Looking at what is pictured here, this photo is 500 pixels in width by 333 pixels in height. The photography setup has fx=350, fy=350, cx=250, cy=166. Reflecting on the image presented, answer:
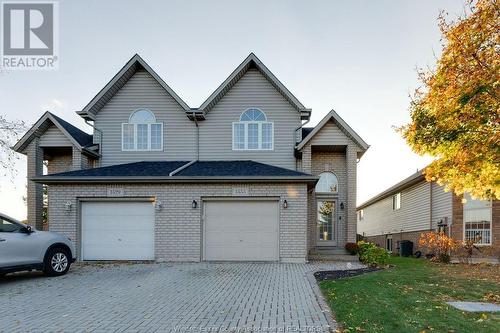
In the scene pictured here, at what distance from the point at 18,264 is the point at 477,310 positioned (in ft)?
35.4

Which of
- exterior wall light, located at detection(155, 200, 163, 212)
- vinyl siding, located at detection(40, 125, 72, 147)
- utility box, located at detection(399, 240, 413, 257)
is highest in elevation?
vinyl siding, located at detection(40, 125, 72, 147)

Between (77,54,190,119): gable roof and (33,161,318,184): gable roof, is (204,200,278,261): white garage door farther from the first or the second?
(77,54,190,119): gable roof

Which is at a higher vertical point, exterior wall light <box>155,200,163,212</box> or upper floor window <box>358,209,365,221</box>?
exterior wall light <box>155,200,163,212</box>

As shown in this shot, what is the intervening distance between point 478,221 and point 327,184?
713 cm

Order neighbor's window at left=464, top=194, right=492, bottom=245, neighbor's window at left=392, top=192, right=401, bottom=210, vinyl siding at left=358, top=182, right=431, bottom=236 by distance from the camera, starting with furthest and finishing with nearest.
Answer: neighbor's window at left=392, top=192, right=401, bottom=210 < vinyl siding at left=358, top=182, right=431, bottom=236 < neighbor's window at left=464, top=194, right=492, bottom=245

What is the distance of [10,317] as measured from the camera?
20.5 ft

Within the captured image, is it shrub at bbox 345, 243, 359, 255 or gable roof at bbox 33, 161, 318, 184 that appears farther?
shrub at bbox 345, 243, 359, 255

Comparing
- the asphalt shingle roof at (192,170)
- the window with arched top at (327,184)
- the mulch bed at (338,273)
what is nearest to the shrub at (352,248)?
the mulch bed at (338,273)

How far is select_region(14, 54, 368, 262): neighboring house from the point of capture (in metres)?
13.4

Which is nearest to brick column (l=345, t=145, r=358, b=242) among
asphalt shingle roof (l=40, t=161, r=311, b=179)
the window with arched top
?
the window with arched top

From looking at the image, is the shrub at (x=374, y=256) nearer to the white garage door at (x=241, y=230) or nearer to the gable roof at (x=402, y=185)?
the white garage door at (x=241, y=230)

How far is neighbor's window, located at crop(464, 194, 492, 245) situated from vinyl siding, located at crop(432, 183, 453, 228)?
0.76 metres

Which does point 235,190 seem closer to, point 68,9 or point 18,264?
point 18,264

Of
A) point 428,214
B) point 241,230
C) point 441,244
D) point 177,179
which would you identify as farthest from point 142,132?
point 428,214
